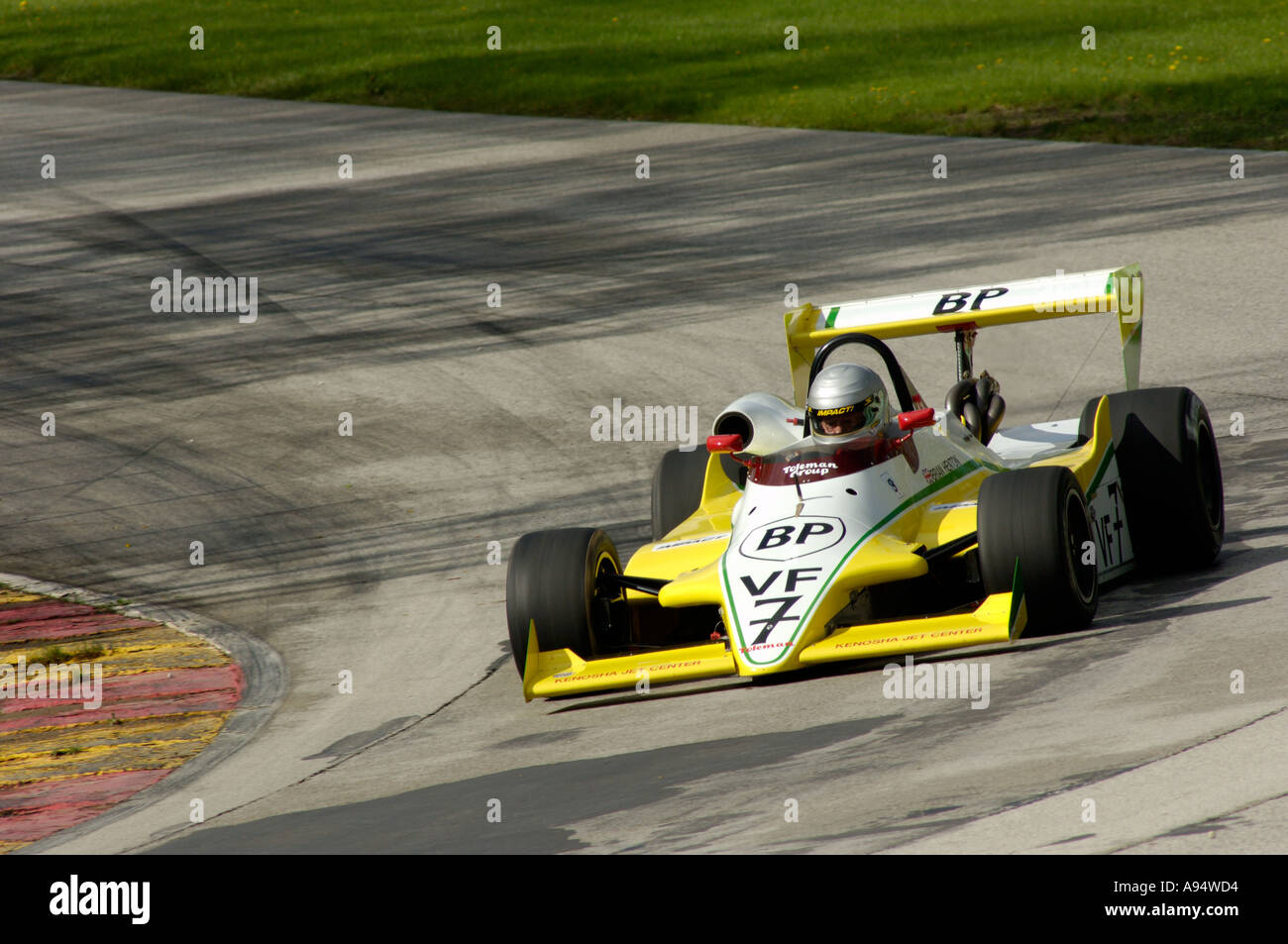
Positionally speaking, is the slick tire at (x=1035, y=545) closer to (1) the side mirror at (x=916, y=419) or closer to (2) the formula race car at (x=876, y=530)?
(2) the formula race car at (x=876, y=530)

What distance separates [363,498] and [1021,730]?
23.5ft

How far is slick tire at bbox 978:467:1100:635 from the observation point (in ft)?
27.0

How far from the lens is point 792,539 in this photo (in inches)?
333

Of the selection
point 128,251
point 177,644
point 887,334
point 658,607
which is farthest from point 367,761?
point 128,251

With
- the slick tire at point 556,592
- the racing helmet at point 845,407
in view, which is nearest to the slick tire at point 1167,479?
the racing helmet at point 845,407

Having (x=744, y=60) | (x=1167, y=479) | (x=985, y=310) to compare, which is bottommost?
(x=1167, y=479)

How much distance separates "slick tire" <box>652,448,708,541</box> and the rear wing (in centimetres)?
77

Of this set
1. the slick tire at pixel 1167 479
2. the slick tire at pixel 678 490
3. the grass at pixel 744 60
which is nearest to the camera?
the slick tire at pixel 1167 479

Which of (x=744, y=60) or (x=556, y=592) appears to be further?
(x=744, y=60)

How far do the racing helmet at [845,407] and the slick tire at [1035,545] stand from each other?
2.39 ft

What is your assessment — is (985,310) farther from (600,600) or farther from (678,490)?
(600,600)

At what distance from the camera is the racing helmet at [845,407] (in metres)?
8.88

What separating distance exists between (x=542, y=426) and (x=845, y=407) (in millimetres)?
6170

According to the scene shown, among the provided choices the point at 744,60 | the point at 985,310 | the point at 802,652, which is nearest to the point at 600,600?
the point at 802,652
